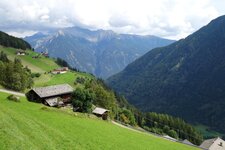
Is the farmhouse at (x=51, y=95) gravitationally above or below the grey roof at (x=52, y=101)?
above

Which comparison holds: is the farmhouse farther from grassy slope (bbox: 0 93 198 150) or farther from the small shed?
grassy slope (bbox: 0 93 198 150)

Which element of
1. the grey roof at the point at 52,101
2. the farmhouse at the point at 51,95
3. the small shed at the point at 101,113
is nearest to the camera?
the farmhouse at the point at 51,95

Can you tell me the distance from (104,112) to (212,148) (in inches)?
1748

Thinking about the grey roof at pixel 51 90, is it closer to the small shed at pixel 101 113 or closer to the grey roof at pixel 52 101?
Answer: the grey roof at pixel 52 101

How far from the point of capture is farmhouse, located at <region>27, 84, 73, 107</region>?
11325 centimetres

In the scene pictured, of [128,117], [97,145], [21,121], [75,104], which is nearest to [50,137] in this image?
[21,121]

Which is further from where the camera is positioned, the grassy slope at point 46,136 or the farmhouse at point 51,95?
the farmhouse at point 51,95

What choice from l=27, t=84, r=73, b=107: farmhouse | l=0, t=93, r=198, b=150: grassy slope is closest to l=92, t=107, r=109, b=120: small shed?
l=27, t=84, r=73, b=107: farmhouse

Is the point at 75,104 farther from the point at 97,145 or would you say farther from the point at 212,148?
the point at 97,145

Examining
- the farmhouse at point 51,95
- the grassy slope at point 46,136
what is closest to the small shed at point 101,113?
the farmhouse at point 51,95

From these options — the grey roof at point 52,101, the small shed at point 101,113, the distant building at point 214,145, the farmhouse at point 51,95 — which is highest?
the farmhouse at point 51,95

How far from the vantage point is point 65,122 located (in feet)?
203

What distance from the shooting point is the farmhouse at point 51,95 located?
11325 centimetres

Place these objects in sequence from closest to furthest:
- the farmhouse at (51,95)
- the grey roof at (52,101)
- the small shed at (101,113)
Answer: the farmhouse at (51,95)
the grey roof at (52,101)
the small shed at (101,113)
